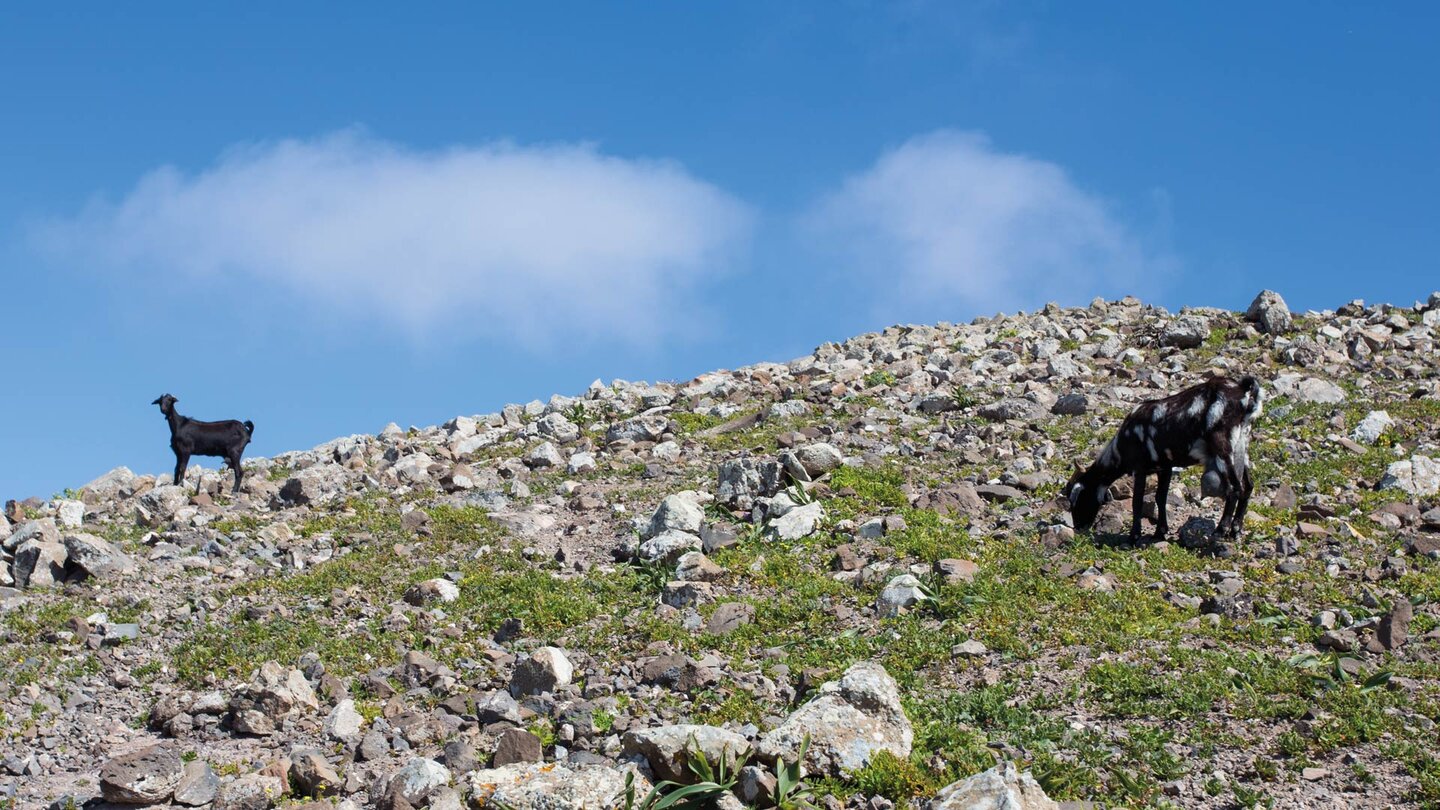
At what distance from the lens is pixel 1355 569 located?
13055mm

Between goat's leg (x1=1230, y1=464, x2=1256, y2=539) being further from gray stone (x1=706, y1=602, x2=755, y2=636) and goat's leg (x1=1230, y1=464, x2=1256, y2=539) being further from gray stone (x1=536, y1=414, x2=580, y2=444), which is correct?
gray stone (x1=536, y1=414, x2=580, y2=444)

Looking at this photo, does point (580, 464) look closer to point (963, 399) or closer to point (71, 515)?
point (963, 399)

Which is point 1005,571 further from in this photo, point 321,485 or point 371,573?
point 321,485

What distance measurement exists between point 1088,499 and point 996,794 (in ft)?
28.4

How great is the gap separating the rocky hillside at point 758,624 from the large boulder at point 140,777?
3 centimetres

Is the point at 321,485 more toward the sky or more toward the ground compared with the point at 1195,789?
more toward the sky

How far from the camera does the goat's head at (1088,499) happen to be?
15.3 meters

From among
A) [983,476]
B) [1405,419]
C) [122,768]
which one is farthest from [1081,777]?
[1405,419]

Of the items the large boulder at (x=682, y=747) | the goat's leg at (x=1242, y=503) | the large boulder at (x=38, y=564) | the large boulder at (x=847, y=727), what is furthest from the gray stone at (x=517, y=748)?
the goat's leg at (x=1242, y=503)

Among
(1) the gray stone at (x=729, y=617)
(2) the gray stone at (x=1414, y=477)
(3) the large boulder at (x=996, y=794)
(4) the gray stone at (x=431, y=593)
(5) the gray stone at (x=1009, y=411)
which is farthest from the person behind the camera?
(5) the gray stone at (x=1009, y=411)

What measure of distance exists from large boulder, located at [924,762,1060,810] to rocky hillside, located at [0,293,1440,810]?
0.08ft

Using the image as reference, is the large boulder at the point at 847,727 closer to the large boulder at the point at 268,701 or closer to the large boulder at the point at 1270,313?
the large boulder at the point at 268,701

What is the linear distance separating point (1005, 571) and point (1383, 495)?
609 cm

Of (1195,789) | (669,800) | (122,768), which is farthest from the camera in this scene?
(122,768)
